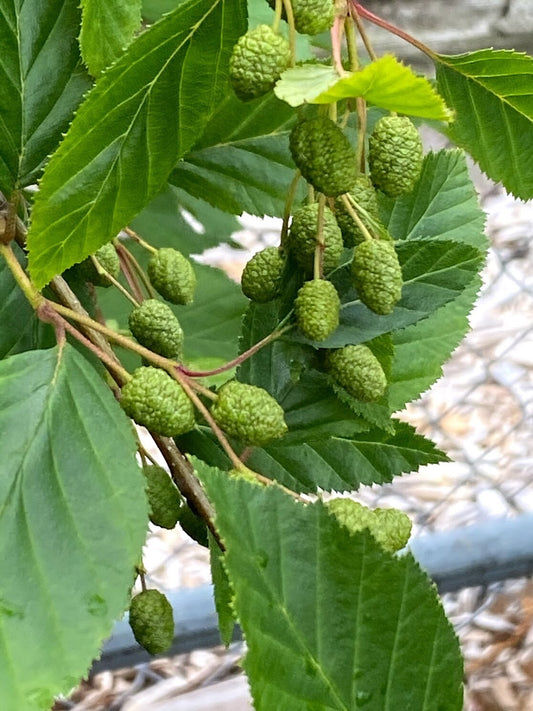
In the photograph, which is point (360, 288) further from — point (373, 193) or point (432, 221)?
point (432, 221)

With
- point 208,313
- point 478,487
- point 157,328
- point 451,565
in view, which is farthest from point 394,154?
point 478,487

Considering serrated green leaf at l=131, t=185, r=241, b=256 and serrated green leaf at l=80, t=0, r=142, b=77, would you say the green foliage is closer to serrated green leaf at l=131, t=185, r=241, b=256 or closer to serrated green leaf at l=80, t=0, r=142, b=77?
serrated green leaf at l=80, t=0, r=142, b=77

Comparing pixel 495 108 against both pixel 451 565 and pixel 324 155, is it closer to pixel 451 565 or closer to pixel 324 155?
pixel 324 155

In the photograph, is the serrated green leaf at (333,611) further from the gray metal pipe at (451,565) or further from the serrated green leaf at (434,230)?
the gray metal pipe at (451,565)

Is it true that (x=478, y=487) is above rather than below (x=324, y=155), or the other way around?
above

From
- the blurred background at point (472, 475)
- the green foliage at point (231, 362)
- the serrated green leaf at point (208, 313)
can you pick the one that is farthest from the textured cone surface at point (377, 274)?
the blurred background at point (472, 475)

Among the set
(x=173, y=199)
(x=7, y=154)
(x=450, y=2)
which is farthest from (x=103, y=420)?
(x=450, y=2)
